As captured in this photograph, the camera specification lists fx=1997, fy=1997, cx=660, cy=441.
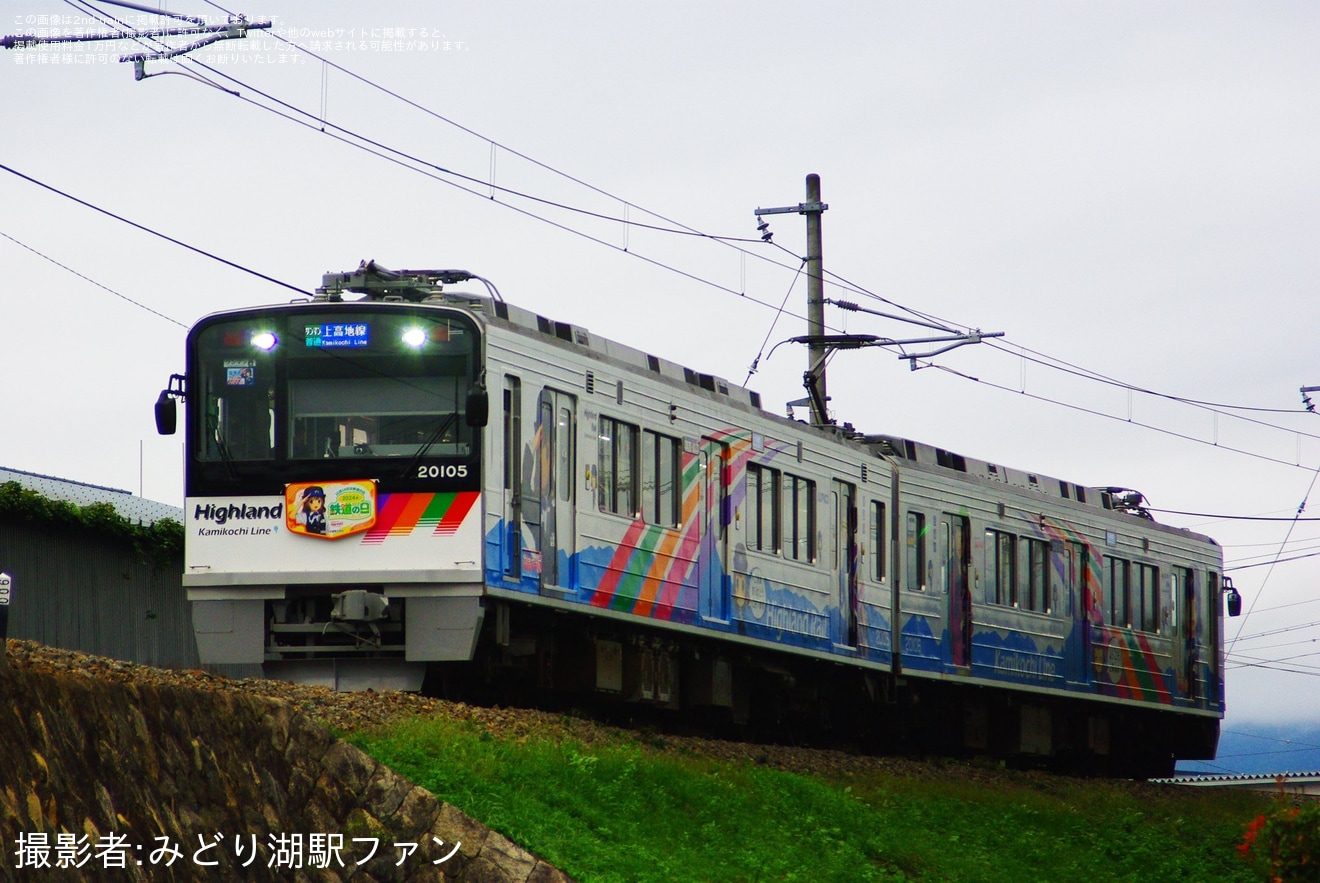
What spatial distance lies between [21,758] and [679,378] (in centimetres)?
1129

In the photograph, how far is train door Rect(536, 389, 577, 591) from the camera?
1670 centimetres

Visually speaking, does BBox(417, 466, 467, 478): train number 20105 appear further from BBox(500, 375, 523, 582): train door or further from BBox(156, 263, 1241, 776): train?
BBox(500, 375, 523, 582): train door

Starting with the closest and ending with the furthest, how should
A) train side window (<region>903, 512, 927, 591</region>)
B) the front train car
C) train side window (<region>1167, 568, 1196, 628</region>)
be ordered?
the front train car < train side window (<region>903, 512, 927, 591</region>) < train side window (<region>1167, 568, 1196, 628</region>)

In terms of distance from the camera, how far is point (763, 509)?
21.0m

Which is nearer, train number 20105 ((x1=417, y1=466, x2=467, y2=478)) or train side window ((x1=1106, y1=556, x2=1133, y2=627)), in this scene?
train number 20105 ((x1=417, y1=466, x2=467, y2=478))

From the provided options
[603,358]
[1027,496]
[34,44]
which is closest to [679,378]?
[603,358]

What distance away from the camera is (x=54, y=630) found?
2145 centimetres

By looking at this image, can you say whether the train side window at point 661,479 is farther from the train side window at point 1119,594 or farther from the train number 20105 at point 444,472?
the train side window at point 1119,594

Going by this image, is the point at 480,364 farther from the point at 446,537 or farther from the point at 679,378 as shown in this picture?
the point at 679,378

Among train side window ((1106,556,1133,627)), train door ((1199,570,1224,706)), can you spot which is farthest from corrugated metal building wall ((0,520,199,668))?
train door ((1199,570,1224,706))

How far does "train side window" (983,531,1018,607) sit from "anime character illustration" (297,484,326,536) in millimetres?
12115

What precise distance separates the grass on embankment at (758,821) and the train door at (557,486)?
1970 mm

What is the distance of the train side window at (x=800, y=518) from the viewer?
21594 mm

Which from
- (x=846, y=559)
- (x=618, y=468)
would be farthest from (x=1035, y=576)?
(x=618, y=468)
